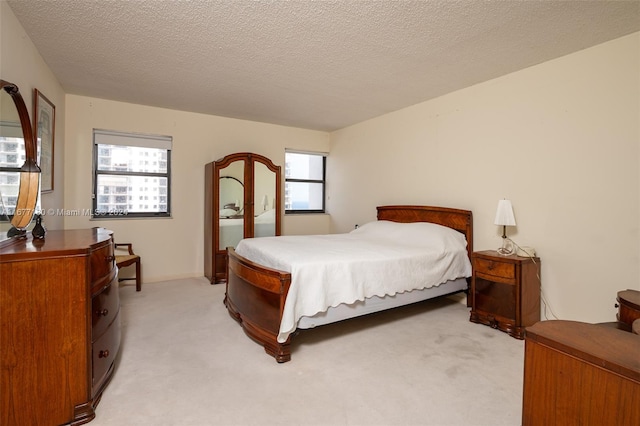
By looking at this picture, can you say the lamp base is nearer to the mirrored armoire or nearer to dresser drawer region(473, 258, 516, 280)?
dresser drawer region(473, 258, 516, 280)

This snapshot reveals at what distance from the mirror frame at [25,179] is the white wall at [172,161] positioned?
1951 millimetres

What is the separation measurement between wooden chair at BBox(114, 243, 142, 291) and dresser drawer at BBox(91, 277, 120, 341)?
1820mm

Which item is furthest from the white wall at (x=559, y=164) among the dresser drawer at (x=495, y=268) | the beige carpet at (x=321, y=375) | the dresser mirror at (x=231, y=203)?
the dresser mirror at (x=231, y=203)

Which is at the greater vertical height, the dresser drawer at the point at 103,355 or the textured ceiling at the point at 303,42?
the textured ceiling at the point at 303,42

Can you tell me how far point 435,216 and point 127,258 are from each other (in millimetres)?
3720

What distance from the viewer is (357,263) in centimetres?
258

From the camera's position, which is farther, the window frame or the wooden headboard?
the window frame

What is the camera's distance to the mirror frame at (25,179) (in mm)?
1962

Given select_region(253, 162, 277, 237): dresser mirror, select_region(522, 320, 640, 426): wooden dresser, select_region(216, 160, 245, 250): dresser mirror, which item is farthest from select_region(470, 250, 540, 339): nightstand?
select_region(216, 160, 245, 250): dresser mirror

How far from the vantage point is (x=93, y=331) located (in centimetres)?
168

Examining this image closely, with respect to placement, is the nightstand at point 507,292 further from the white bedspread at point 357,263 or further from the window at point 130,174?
the window at point 130,174

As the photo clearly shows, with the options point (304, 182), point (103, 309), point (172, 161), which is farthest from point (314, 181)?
point (103, 309)

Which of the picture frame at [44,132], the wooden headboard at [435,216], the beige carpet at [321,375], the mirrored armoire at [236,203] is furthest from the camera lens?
the mirrored armoire at [236,203]

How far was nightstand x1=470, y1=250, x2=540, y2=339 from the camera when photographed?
2.71m
